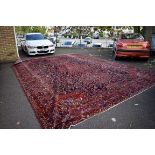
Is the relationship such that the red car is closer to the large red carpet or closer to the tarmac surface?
the large red carpet

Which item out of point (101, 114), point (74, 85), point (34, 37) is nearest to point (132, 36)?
point (34, 37)

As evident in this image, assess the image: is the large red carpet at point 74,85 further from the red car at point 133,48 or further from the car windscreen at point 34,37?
the car windscreen at point 34,37

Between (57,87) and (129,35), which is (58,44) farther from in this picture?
(57,87)

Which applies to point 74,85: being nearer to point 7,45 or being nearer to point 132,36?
point 7,45

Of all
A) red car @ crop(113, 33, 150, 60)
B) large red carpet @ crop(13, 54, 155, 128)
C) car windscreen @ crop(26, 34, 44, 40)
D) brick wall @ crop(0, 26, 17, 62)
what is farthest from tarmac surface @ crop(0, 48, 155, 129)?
car windscreen @ crop(26, 34, 44, 40)

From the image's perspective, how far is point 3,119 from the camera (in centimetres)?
394

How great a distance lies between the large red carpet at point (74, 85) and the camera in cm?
427

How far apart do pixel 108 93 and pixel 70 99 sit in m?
0.87

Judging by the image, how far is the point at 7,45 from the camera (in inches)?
336

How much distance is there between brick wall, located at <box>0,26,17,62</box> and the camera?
8378mm

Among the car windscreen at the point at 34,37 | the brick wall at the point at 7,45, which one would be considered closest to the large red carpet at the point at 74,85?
the brick wall at the point at 7,45

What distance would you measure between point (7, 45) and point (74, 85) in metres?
3.77

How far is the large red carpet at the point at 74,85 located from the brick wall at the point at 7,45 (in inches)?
21.5
